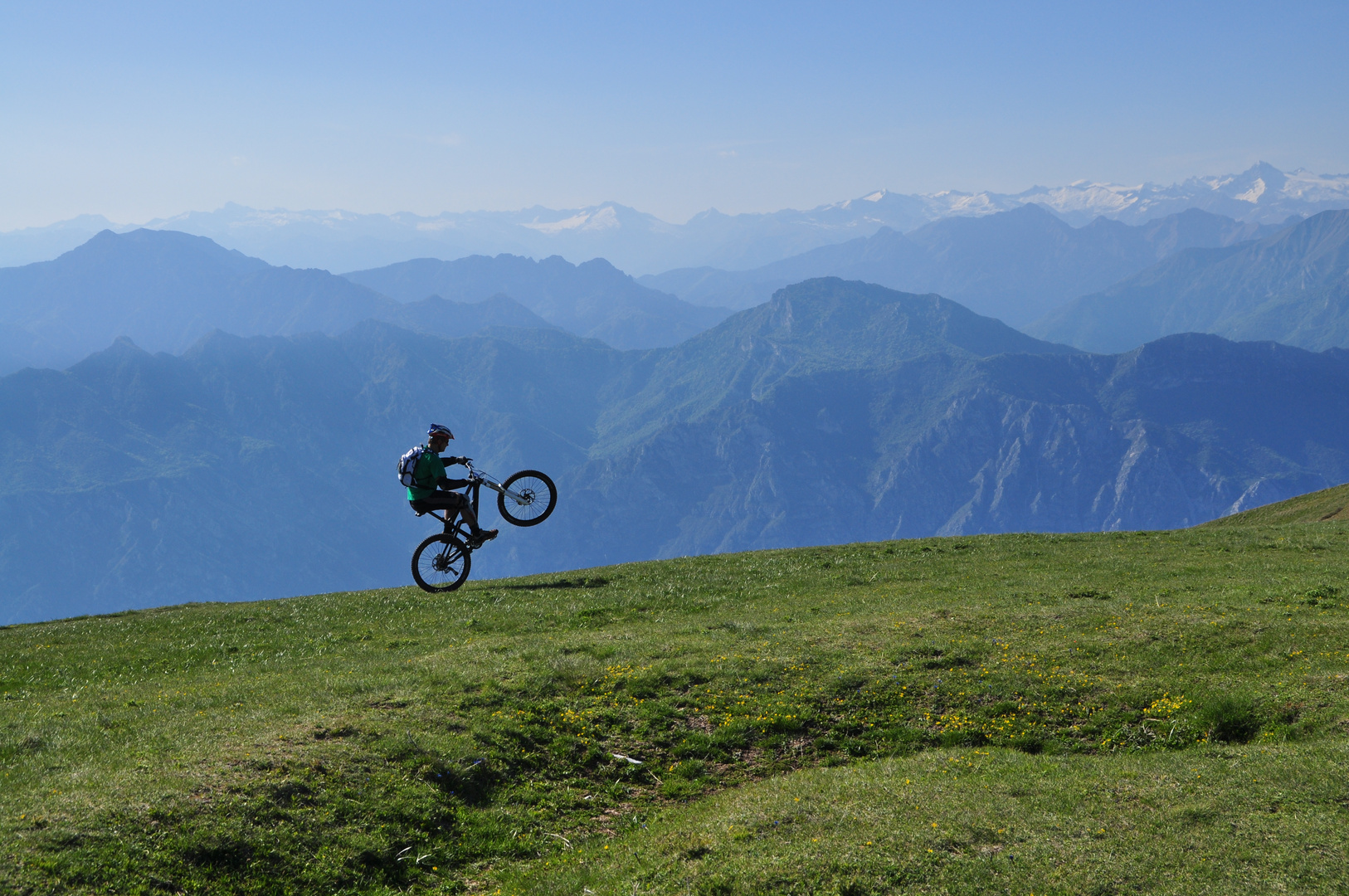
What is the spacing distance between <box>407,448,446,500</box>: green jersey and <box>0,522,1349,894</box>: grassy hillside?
496 centimetres

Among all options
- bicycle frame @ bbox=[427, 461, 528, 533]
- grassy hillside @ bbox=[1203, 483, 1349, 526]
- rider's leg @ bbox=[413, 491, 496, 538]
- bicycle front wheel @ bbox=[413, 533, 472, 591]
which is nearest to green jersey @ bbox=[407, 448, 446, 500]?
rider's leg @ bbox=[413, 491, 496, 538]

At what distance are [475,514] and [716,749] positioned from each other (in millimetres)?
13544

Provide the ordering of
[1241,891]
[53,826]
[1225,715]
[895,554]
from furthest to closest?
[895,554]
[1225,715]
[53,826]
[1241,891]

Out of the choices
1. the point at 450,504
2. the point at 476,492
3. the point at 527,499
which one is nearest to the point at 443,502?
the point at 450,504

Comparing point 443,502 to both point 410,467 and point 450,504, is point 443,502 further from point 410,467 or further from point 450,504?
point 410,467

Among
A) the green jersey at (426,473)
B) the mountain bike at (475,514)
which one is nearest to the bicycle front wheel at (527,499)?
the mountain bike at (475,514)

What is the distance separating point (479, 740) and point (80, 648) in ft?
66.3

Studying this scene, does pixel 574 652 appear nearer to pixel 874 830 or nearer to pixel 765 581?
pixel 874 830

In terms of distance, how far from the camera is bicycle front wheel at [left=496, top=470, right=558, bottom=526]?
2872cm

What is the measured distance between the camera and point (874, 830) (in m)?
13.1

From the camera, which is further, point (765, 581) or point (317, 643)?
point (765, 581)

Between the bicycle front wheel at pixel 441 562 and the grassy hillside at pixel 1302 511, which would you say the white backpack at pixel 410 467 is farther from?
the grassy hillside at pixel 1302 511

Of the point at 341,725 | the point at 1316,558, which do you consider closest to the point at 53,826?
the point at 341,725

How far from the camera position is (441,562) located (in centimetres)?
3067
